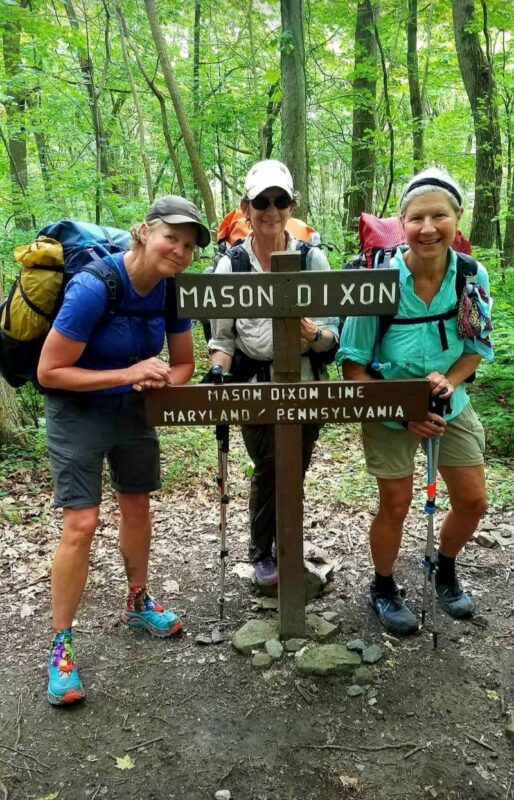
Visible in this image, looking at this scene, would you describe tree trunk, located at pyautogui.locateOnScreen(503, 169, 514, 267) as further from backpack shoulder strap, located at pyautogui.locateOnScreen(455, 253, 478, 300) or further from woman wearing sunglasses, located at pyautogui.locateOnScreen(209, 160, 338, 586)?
woman wearing sunglasses, located at pyautogui.locateOnScreen(209, 160, 338, 586)

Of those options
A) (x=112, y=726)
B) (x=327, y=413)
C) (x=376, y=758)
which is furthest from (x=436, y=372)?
(x=112, y=726)

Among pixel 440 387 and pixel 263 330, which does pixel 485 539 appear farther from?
pixel 263 330

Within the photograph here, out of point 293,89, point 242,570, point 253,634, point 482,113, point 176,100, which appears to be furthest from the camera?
point 176,100

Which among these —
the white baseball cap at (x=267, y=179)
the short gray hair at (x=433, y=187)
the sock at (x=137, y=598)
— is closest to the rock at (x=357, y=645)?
the sock at (x=137, y=598)

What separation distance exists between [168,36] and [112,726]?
23.5 m

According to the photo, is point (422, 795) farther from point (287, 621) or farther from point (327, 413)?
point (327, 413)

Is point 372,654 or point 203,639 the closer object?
point 372,654

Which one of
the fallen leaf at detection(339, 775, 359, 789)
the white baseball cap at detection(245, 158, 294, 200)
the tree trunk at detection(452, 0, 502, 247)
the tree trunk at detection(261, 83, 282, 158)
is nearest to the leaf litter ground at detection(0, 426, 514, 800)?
the fallen leaf at detection(339, 775, 359, 789)

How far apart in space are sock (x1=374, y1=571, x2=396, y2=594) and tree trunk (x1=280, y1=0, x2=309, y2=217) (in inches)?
200

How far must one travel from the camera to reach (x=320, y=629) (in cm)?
345

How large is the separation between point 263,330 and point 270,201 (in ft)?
2.36

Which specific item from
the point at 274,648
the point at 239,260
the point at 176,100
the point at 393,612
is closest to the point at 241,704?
the point at 274,648

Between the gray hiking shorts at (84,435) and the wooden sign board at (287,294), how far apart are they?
2.24 ft

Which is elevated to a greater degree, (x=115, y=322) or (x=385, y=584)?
(x=115, y=322)
